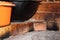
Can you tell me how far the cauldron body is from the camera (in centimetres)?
151

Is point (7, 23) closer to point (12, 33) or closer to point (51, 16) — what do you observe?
point (12, 33)

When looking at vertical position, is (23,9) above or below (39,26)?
above

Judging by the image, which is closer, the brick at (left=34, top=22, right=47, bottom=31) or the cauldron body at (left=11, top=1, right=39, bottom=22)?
the cauldron body at (left=11, top=1, right=39, bottom=22)

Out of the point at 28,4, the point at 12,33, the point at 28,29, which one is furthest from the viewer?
the point at 28,29

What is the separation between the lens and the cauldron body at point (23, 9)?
151 centimetres

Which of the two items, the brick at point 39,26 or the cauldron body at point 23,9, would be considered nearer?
the cauldron body at point 23,9

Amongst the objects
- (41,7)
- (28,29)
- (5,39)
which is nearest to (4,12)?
(5,39)

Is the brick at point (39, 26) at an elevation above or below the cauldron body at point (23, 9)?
below

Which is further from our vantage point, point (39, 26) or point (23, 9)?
point (39, 26)

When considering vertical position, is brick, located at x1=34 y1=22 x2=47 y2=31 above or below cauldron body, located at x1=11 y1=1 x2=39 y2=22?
below

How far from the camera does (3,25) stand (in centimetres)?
127

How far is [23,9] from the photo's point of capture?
153cm

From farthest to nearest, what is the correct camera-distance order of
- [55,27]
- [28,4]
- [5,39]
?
[55,27]
[28,4]
[5,39]

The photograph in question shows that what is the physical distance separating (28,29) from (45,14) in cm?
42
